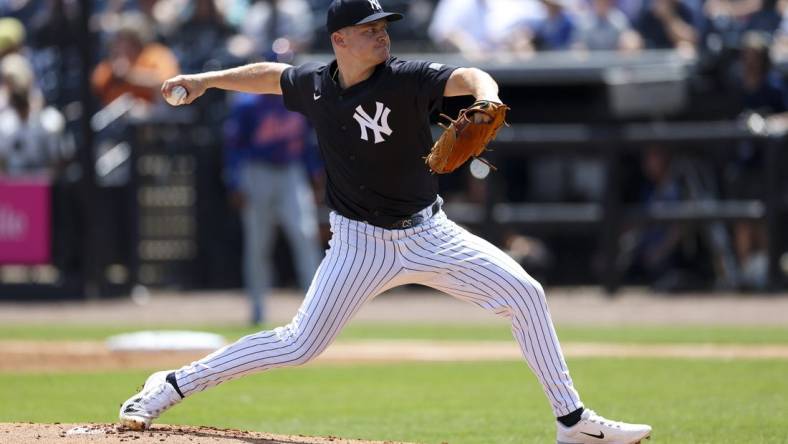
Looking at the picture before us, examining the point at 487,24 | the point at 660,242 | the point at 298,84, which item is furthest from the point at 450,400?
the point at 487,24

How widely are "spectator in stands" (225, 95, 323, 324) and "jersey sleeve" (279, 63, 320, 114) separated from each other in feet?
19.7

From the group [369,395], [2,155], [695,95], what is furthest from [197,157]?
Answer: [369,395]

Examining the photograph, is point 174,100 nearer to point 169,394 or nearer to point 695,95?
point 169,394

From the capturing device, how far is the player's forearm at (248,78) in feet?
20.2

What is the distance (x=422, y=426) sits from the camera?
7.23 meters

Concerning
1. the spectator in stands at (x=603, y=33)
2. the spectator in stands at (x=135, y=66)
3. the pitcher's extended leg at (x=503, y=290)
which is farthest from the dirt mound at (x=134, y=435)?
the spectator in stands at (x=603, y=33)

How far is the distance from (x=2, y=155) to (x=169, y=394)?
10.00m

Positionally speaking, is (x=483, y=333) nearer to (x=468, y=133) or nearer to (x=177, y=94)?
(x=177, y=94)

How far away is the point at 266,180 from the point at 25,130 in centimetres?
405

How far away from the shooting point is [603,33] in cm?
1534

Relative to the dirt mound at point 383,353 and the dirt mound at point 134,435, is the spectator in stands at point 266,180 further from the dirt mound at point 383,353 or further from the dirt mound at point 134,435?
the dirt mound at point 134,435

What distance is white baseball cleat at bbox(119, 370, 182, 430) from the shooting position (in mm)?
5918

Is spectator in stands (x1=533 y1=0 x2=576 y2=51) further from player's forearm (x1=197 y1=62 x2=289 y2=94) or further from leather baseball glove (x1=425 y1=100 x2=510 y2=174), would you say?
leather baseball glove (x1=425 y1=100 x2=510 y2=174)

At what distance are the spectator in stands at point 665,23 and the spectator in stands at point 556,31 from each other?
82cm
